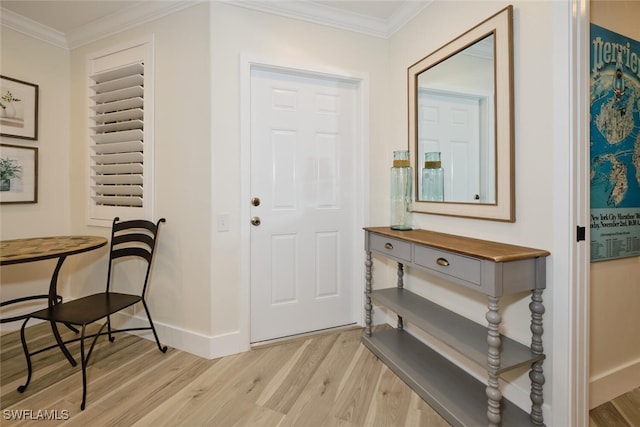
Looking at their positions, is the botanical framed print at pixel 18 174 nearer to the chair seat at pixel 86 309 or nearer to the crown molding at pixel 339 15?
the chair seat at pixel 86 309

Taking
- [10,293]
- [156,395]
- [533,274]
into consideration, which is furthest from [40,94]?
[533,274]

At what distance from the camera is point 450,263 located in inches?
60.8

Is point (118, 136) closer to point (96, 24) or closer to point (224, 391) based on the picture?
point (96, 24)

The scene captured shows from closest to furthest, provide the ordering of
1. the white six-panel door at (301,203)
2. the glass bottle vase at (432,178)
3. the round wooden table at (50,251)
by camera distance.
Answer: the round wooden table at (50,251) → the glass bottle vase at (432,178) → the white six-panel door at (301,203)

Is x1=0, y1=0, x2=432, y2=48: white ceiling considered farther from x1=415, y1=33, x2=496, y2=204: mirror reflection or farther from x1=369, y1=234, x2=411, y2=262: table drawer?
x1=369, y1=234, x2=411, y2=262: table drawer

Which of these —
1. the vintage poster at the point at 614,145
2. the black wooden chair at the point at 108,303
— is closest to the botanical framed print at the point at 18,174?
the black wooden chair at the point at 108,303

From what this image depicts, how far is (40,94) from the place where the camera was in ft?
8.46

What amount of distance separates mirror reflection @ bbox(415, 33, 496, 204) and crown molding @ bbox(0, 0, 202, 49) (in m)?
1.71

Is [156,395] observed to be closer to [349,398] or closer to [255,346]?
[255,346]

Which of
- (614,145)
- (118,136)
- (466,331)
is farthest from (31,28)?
(614,145)

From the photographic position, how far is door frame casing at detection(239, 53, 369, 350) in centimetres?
216

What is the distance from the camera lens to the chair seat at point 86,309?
1721 mm

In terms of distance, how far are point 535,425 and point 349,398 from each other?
884 millimetres

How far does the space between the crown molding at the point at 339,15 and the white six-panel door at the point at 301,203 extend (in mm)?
415
